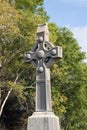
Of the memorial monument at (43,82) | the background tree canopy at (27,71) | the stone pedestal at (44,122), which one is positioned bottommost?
the stone pedestal at (44,122)

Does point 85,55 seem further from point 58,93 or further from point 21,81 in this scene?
point 21,81

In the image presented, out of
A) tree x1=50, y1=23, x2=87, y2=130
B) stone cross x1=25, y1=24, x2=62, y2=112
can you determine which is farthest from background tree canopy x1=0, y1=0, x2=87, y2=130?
stone cross x1=25, y1=24, x2=62, y2=112

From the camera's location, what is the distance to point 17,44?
27.4 m

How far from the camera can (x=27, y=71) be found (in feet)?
96.7

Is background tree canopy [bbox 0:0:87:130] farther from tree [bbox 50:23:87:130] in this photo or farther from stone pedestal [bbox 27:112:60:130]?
stone pedestal [bbox 27:112:60:130]

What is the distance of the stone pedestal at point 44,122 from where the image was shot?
32.6 feet

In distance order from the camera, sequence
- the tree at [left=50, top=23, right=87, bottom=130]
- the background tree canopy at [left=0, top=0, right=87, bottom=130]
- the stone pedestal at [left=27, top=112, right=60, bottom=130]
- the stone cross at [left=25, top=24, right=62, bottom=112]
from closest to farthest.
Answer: the stone pedestal at [left=27, top=112, right=60, bottom=130], the stone cross at [left=25, top=24, right=62, bottom=112], the background tree canopy at [left=0, top=0, right=87, bottom=130], the tree at [left=50, top=23, right=87, bottom=130]

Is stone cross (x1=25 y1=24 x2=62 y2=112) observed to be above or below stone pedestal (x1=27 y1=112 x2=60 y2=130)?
above

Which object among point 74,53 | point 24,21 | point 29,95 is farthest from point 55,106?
point 74,53

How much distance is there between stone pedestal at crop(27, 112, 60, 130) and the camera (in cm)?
992

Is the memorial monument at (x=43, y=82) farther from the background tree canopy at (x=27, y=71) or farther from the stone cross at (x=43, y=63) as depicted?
the background tree canopy at (x=27, y=71)

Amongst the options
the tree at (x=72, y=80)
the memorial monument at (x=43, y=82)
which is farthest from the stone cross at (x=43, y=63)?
the tree at (x=72, y=80)

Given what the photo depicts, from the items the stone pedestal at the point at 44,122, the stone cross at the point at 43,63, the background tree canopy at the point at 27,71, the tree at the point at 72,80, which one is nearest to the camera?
the stone pedestal at the point at 44,122

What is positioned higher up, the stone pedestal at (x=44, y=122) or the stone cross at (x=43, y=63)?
the stone cross at (x=43, y=63)
